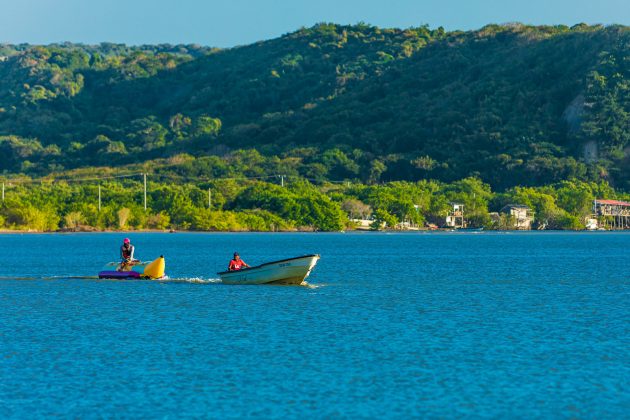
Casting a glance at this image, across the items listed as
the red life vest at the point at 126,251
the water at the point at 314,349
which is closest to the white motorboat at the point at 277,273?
the water at the point at 314,349

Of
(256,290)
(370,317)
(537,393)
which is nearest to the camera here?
(537,393)

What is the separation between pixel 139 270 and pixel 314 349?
30.3 meters

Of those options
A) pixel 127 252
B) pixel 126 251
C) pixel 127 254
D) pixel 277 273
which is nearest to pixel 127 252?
pixel 127 252

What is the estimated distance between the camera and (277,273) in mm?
62969

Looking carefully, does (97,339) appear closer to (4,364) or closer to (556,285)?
(4,364)

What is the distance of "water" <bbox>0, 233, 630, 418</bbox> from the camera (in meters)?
30.6

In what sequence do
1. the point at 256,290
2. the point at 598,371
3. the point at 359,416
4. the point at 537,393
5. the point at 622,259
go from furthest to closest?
the point at 622,259 < the point at 256,290 < the point at 598,371 < the point at 537,393 < the point at 359,416

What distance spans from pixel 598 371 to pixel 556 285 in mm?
38896

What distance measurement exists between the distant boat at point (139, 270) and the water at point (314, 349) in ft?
3.15

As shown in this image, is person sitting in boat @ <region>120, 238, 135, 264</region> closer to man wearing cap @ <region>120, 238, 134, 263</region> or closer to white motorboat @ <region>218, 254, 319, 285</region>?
man wearing cap @ <region>120, 238, 134, 263</region>

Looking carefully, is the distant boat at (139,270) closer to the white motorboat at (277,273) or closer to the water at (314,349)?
the water at (314,349)

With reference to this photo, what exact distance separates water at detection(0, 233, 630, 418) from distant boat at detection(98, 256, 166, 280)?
96cm

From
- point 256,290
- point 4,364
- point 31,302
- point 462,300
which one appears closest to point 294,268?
point 256,290

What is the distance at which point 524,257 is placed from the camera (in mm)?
117125
